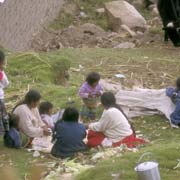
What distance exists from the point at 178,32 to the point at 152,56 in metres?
1.38

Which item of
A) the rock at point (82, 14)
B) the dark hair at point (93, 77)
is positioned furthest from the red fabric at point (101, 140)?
the rock at point (82, 14)

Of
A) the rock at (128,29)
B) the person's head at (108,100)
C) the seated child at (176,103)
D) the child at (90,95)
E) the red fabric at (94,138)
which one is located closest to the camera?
the red fabric at (94,138)

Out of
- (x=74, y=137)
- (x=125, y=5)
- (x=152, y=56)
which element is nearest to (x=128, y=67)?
(x=152, y=56)

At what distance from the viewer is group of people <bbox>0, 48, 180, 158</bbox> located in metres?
6.80

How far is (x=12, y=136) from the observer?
7.18m

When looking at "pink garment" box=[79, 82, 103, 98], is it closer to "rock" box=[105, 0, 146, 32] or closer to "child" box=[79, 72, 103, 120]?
"child" box=[79, 72, 103, 120]

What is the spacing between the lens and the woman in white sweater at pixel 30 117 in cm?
739

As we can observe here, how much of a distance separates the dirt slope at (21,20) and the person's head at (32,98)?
6990 mm

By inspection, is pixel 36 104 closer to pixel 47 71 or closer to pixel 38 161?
pixel 38 161

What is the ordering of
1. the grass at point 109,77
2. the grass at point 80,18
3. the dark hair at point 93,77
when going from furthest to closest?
1. the grass at point 80,18
2. the dark hair at point 93,77
3. the grass at point 109,77

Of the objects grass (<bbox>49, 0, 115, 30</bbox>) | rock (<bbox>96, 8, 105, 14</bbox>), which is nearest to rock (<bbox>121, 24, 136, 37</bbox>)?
grass (<bbox>49, 0, 115, 30</bbox>)

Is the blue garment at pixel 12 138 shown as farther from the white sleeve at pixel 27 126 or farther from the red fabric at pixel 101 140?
the red fabric at pixel 101 140

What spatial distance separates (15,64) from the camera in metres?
11.1

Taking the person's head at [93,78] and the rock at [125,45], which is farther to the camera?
the rock at [125,45]
